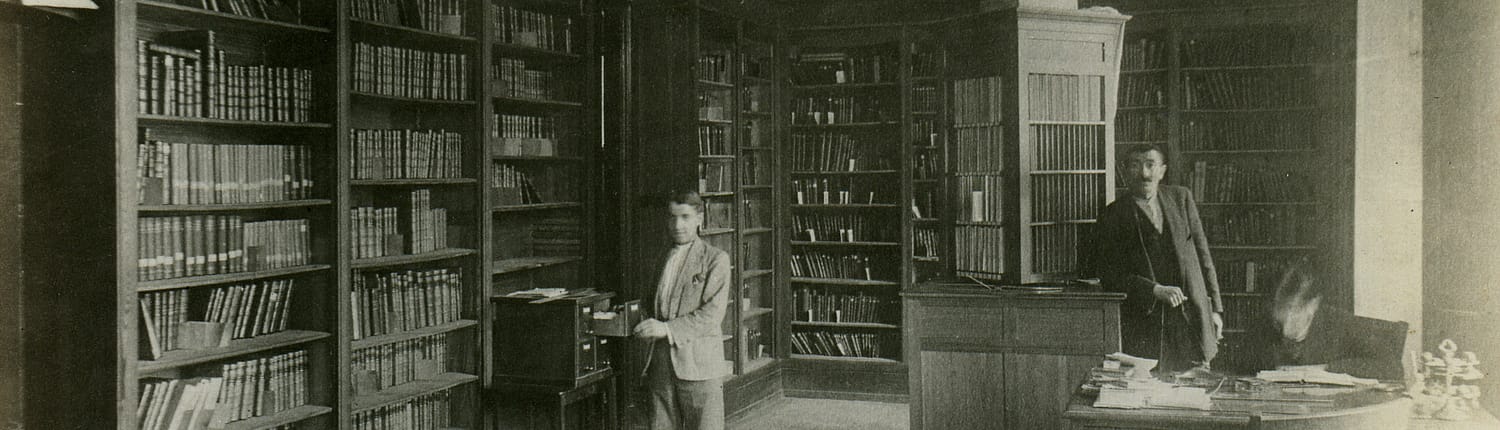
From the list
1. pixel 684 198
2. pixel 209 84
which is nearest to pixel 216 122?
pixel 209 84

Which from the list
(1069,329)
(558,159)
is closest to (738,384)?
(558,159)

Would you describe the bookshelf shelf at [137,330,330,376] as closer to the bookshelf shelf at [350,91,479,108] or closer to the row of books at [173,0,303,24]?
the bookshelf shelf at [350,91,479,108]

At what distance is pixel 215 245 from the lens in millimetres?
3760

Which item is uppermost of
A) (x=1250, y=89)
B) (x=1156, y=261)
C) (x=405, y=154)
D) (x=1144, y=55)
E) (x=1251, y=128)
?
(x=1144, y=55)

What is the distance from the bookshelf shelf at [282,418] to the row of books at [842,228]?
13.1ft

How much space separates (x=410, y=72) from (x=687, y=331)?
1707 millimetres

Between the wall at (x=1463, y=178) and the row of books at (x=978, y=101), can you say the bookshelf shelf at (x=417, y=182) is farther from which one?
the wall at (x=1463, y=178)

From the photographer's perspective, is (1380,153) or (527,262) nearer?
(527,262)

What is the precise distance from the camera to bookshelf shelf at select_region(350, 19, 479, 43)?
4.28m

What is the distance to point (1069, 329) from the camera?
4.83 meters

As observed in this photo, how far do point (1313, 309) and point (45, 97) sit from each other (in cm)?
679

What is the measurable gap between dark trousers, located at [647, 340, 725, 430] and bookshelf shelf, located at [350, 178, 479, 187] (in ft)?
4.08

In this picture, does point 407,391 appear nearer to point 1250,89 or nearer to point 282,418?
point 282,418

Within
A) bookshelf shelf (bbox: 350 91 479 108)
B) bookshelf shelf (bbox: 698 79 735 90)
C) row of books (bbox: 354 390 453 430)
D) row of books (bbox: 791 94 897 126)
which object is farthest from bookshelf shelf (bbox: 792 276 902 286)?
bookshelf shelf (bbox: 350 91 479 108)
